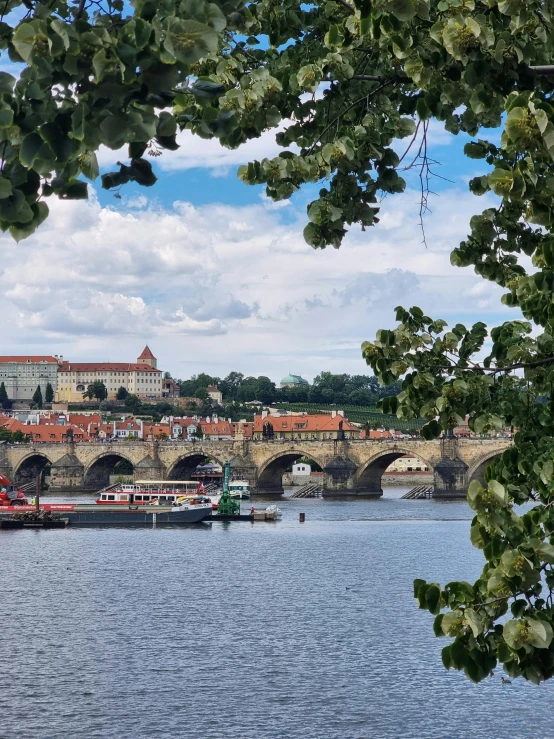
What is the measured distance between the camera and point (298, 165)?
233 inches

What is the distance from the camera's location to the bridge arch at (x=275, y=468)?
96.7m

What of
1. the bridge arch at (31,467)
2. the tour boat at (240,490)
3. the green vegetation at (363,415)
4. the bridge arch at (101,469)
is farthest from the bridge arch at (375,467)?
the green vegetation at (363,415)

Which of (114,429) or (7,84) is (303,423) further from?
(7,84)

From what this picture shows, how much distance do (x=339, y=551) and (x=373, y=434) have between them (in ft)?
225

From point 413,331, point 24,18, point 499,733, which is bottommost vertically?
point 499,733

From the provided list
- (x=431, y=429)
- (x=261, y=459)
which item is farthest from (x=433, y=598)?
(x=261, y=459)

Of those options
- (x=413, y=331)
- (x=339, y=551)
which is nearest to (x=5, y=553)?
(x=339, y=551)

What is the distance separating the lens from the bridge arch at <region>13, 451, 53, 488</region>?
10700cm

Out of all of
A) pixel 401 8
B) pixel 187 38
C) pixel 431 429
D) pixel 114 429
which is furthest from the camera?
pixel 114 429

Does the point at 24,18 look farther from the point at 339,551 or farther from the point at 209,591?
the point at 339,551

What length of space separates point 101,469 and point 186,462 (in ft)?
31.9

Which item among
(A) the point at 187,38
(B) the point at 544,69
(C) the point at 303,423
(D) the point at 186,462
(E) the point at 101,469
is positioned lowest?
(E) the point at 101,469

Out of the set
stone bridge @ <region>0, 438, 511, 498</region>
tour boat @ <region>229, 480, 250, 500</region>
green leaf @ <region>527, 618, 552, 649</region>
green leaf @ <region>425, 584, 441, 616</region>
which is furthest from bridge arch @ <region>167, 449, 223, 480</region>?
green leaf @ <region>527, 618, 552, 649</region>

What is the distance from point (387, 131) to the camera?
257 inches
